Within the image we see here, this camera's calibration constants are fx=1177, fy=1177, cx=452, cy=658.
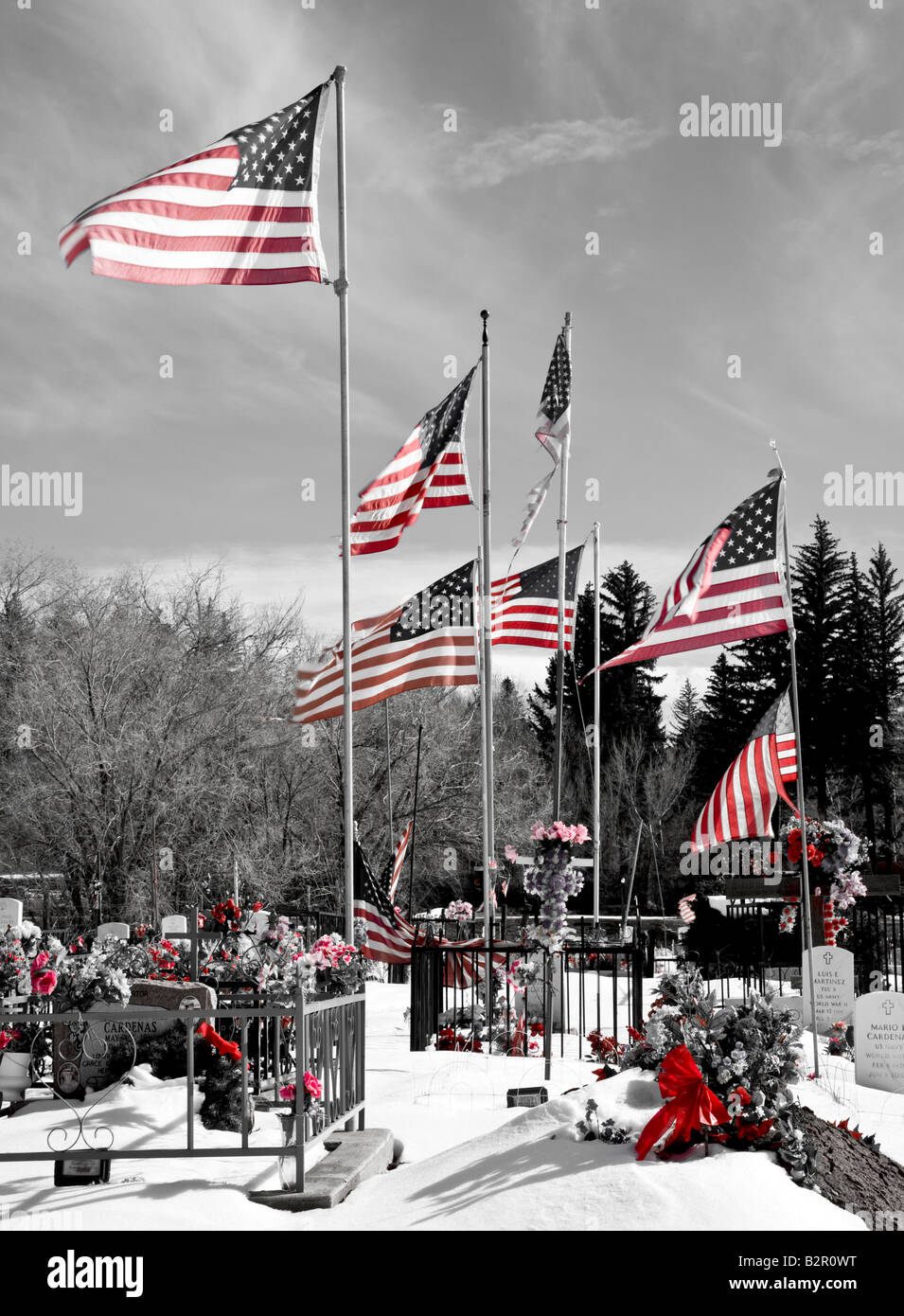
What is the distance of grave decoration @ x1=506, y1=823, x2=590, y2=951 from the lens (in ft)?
34.9

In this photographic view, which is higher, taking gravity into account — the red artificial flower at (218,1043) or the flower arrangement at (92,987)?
the flower arrangement at (92,987)

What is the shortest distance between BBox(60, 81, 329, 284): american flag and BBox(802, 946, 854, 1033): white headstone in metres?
8.47

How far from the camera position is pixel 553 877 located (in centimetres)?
1073

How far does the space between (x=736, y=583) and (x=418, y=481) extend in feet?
12.5

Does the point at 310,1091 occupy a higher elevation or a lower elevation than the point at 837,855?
lower

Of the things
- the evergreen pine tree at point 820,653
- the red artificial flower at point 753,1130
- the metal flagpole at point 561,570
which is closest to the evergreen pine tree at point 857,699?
the evergreen pine tree at point 820,653

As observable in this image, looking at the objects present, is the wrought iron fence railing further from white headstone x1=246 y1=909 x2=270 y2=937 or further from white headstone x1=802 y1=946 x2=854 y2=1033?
white headstone x1=802 y1=946 x2=854 y2=1033

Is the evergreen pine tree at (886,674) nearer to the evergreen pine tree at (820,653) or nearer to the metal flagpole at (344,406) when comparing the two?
the evergreen pine tree at (820,653)

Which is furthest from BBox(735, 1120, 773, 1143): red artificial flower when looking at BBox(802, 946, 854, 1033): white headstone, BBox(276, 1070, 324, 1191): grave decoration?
BBox(802, 946, 854, 1033): white headstone

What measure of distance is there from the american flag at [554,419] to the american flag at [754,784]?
409cm

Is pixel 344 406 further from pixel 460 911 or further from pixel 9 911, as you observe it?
pixel 9 911

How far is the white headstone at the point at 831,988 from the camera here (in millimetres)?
12211

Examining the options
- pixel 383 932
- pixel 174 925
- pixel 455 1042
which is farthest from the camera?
pixel 174 925

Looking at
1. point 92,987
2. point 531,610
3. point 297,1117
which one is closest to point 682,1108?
point 297,1117
